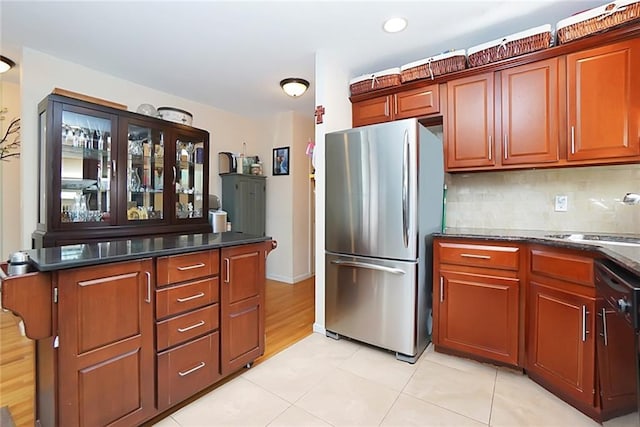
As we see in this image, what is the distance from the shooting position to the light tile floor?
1.52 m

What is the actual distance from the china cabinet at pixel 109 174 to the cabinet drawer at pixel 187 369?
162cm

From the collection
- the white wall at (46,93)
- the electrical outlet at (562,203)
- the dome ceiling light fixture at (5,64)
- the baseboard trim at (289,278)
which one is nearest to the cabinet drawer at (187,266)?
the white wall at (46,93)

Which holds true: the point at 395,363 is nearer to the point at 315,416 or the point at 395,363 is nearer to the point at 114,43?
the point at 315,416

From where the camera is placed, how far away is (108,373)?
129cm

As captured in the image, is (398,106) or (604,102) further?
(398,106)

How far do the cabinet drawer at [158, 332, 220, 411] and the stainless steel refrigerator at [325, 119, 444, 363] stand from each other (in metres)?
1.04

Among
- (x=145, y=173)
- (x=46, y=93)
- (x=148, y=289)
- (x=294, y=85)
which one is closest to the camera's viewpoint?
(x=148, y=289)

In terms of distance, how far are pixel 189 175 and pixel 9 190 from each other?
1.81 m

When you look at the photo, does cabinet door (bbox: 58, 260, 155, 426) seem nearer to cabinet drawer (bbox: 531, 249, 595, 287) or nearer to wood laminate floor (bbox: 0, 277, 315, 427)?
wood laminate floor (bbox: 0, 277, 315, 427)

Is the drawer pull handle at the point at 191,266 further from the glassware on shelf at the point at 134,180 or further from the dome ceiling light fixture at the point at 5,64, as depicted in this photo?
the dome ceiling light fixture at the point at 5,64

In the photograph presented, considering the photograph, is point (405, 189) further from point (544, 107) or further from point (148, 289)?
point (148, 289)

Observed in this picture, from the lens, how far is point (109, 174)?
2.70 meters

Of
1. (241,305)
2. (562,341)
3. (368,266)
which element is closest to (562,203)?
(562,341)

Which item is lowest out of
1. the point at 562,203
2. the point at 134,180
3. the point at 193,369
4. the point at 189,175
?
the point at 193,369
